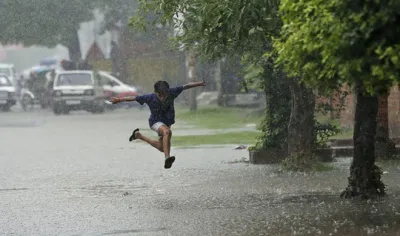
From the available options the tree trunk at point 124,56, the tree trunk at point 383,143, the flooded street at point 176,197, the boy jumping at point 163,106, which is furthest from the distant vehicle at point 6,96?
the boy jumping at point 163,106

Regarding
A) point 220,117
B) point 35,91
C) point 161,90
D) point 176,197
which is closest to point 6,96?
point 35,91

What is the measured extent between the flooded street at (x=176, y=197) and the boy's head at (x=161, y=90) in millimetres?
1252

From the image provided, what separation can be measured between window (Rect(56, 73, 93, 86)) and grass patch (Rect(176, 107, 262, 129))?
6.22 meters

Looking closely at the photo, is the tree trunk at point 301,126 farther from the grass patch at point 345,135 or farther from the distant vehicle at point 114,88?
the distant vehicle at point 114,88

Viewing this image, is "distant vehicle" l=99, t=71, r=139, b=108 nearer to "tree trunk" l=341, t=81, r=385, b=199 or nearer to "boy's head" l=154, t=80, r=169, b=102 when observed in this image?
"boy's head" l=154, t=80, r=169, b=102

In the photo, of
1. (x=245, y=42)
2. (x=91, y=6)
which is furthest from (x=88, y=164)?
(x=91, y=6)

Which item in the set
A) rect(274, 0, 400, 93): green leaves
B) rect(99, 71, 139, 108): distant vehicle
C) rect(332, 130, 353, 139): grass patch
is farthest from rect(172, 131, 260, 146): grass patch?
rect(99, 71, 139, 108): distant vehicle

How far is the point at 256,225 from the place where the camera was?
10305 mm

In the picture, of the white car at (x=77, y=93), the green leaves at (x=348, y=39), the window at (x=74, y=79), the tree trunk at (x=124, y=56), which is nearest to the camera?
the green leaves at (x=348, y=39)

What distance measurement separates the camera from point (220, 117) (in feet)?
109

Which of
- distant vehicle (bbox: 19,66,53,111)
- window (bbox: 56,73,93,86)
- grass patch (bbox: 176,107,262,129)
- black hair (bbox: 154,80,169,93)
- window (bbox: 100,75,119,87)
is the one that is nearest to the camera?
black hair (bbox: 154,80,169,93)

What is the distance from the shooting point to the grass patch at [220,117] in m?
29.1

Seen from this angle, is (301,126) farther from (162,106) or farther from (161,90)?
(161,90)

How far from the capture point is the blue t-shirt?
13547mm
